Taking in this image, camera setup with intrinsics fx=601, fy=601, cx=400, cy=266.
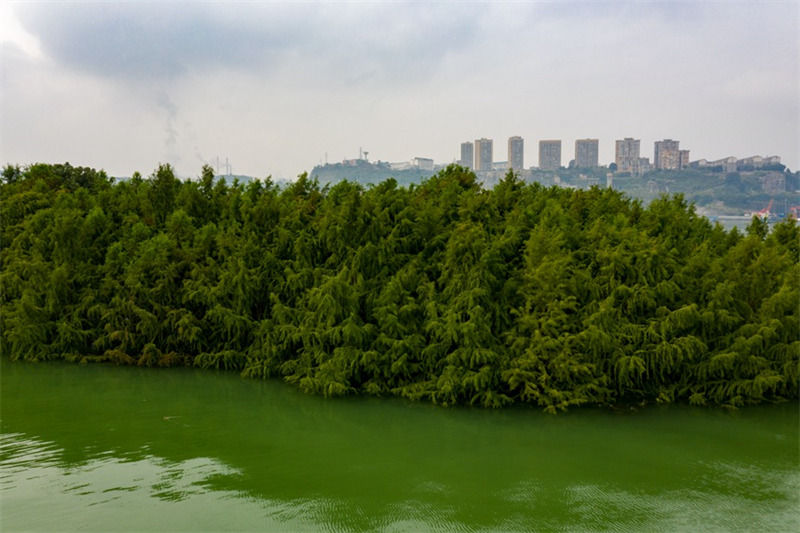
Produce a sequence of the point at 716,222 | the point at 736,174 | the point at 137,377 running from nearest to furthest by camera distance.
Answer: the point at 137,377
the point at 716,222
the point at 736,174

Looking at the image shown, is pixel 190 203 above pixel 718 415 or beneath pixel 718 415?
above

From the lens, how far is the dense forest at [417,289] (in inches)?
385

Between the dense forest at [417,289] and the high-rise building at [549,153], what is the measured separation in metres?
30.1

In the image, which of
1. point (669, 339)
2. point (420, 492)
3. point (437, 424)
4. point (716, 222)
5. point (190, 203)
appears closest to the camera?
point (420, 492)

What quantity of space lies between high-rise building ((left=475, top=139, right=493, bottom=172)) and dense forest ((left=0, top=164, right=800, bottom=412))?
2196cm

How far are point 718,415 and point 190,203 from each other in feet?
37.5

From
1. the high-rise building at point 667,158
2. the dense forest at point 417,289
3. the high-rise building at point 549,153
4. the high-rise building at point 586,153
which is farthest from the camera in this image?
the high-rise building at point 549,153

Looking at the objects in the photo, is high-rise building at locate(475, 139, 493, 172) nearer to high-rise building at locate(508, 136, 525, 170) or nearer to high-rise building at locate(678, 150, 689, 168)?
high-rise building at locate(508, 136, 525, 170)

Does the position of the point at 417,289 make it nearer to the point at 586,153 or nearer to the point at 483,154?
the point at 483,154

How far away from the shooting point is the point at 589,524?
20.2 ft

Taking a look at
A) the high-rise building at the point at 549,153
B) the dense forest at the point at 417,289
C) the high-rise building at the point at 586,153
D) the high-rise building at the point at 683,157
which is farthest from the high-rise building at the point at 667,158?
the dense forest at the point at 417,289

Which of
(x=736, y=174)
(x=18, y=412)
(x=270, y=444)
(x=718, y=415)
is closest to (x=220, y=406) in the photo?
(x=270, y=444)

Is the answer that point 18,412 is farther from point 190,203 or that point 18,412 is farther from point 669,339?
point 669,339

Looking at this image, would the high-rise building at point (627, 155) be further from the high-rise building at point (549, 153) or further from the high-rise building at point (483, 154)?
the high-rise building at point (483, 154)
